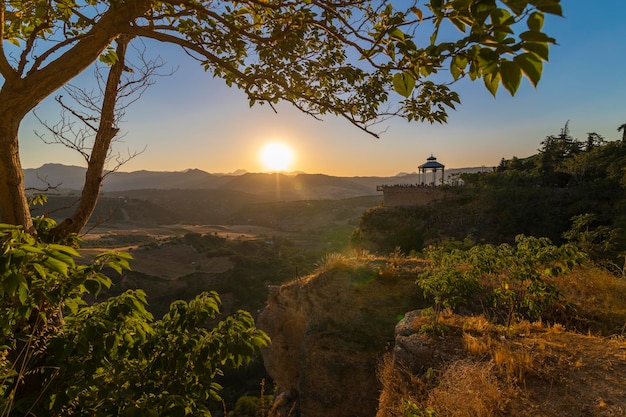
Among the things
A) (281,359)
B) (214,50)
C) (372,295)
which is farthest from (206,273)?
(214,50)

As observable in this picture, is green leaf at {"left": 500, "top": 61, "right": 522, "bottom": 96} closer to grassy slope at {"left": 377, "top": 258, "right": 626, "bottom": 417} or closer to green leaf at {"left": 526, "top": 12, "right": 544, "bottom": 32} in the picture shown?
green leaf at {"left": 526, "top": 12, "right": 544, "bottom": 32}

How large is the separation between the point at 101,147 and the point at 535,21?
4.36 metres

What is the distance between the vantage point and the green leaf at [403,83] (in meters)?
1.98

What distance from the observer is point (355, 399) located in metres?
9.32

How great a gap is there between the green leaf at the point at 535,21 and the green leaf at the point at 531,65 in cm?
9

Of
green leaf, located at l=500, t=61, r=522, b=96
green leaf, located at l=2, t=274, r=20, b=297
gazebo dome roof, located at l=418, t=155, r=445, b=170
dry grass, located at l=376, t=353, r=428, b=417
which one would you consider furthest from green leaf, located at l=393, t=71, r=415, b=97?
gazebo dome roof, located at l=418, t=155, r=445, b=170

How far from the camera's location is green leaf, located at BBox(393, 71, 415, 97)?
198 cm

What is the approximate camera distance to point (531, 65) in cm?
120

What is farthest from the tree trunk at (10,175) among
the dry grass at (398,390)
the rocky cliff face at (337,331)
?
the rocky cliff face at (337,331)

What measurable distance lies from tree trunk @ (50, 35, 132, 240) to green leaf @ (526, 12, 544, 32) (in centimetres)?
429

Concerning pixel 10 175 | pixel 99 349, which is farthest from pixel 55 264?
pixel 10 175

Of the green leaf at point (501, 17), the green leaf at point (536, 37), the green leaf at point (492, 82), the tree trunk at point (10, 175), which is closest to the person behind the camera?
the green leaf at point (536, 37)

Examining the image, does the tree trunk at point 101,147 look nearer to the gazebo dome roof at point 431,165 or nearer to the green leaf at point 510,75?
the green leaf at point 510,75

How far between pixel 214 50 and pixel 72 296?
329 centimetres
